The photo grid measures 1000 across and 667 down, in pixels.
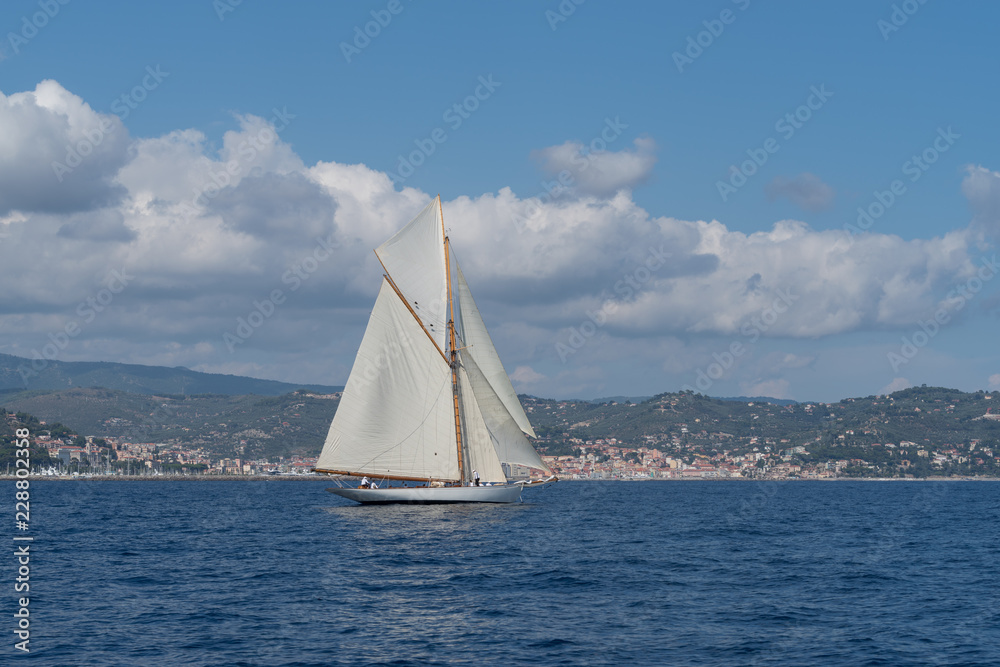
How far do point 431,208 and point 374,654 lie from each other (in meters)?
55.0

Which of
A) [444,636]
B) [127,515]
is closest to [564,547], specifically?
[444,636]

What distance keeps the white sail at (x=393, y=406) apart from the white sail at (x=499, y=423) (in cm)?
235

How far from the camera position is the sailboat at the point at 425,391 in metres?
74.6

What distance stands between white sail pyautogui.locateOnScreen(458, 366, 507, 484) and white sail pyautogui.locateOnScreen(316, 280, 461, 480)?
3.74 ft

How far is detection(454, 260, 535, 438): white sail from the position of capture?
75688 millimetres

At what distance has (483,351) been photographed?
7600 cm

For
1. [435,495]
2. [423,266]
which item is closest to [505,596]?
[435,495]

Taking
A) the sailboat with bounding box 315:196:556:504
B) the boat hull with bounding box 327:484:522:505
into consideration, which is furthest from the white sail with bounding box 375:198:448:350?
the boat hull with bounding box 327:484:522:505

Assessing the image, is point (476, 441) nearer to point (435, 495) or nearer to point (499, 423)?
point (499, 423)

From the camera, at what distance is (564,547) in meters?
51.7

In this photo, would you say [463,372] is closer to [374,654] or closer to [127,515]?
[127,515]

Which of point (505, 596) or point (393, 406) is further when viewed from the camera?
point (393, 406)

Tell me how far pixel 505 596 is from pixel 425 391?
41.0 meters

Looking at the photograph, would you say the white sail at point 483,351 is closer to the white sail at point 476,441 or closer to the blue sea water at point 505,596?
the white sail at point 476,441
